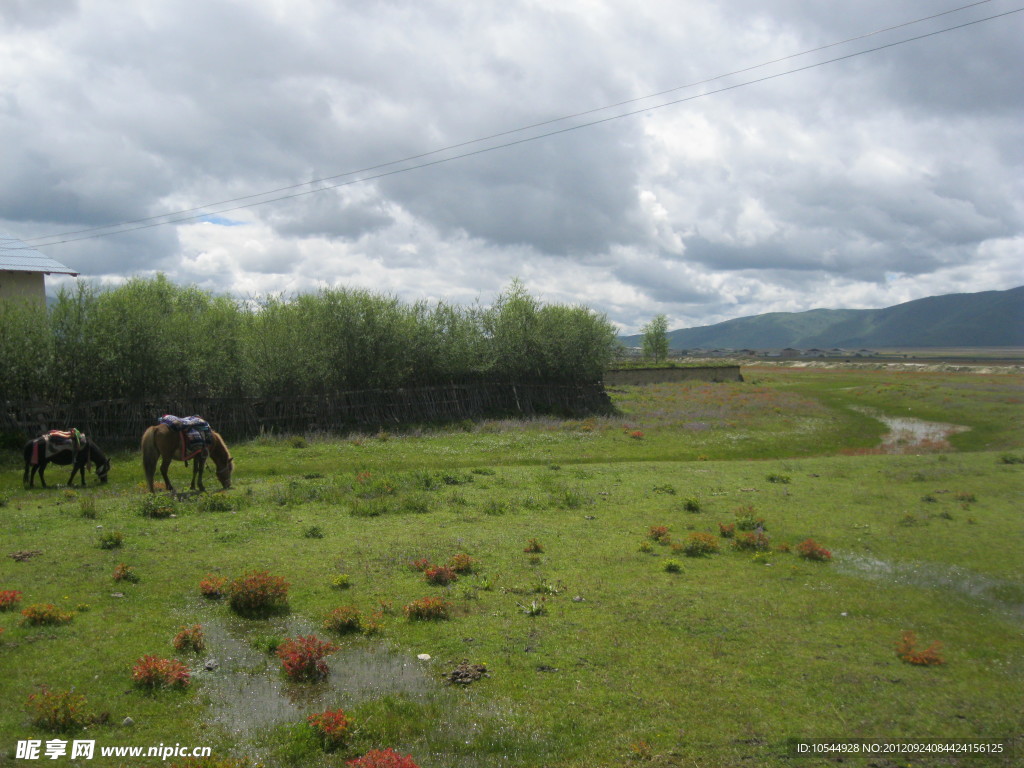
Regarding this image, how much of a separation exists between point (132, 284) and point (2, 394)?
65.3ft

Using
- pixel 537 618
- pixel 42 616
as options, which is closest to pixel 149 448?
pixel 42 616

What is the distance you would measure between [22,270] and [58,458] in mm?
23297

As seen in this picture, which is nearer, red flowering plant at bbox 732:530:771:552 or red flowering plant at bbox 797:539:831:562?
red flowering plant at bbox 797:539:831:562

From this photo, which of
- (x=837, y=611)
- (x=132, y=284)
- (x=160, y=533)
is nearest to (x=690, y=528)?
(x=837, y=611)

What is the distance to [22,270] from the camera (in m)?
36.7

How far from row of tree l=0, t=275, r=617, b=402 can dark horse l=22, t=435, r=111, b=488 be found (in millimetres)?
8168

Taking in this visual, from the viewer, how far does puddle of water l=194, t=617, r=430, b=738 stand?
7.18 m

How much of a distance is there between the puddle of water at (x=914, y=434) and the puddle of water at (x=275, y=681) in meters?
34.2

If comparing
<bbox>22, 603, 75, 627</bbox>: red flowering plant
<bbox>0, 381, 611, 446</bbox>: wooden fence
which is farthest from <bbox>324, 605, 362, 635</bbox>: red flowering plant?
<bbox>0, 381, 611, 446</bbox>: wooden fence

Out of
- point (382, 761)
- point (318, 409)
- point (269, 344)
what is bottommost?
point (382, 761)

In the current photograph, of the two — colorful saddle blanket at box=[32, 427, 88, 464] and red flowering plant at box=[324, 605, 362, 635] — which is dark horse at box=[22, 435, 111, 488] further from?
red flowering plant at box=[324, 605, 362, 635]

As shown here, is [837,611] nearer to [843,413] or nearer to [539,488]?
[539,488]

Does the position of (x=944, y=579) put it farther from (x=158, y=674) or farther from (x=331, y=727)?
(x=158, y=674)

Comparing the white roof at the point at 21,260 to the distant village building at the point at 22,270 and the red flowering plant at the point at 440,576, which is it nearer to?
the distant village building at the point at 22,270
